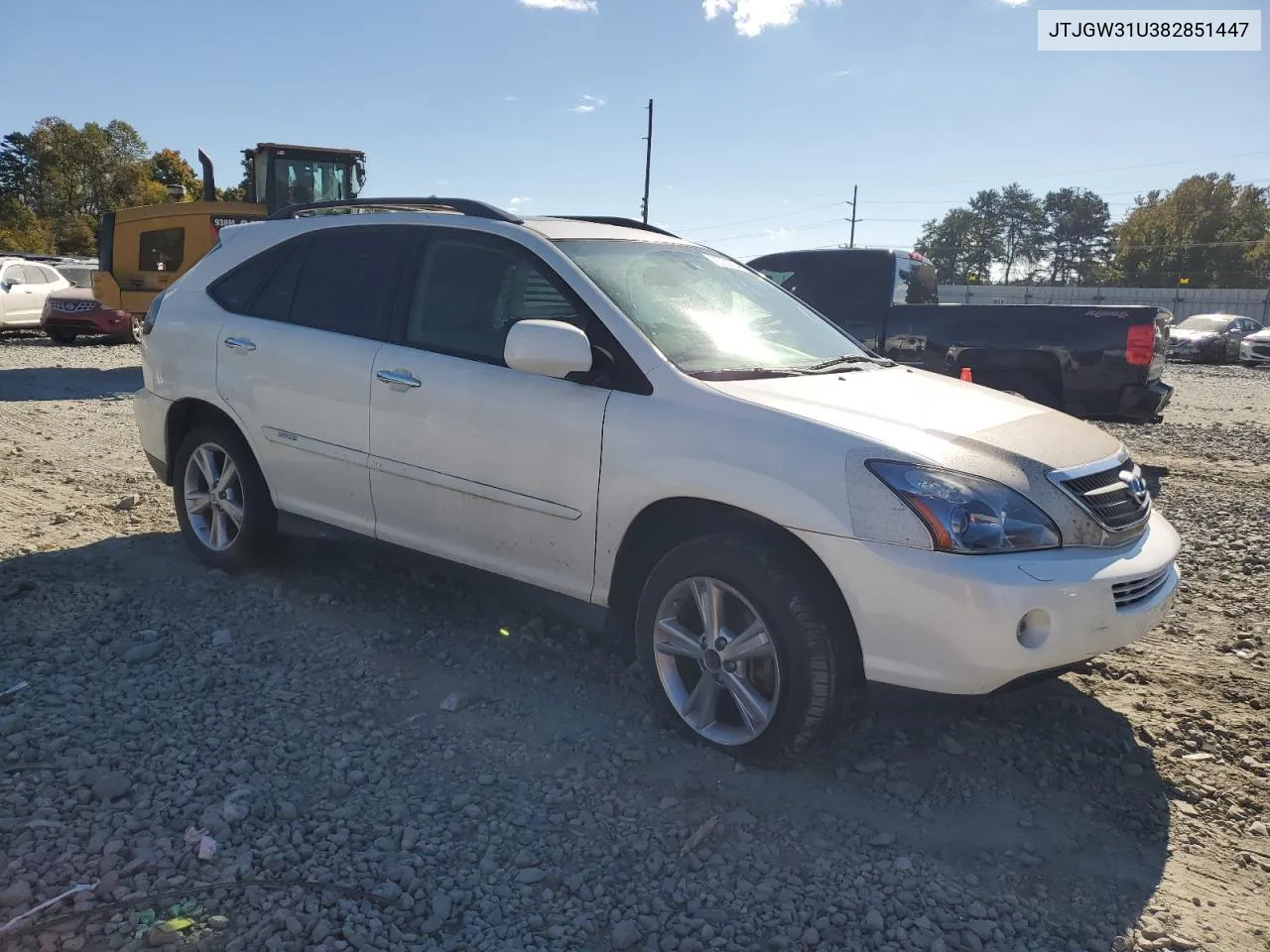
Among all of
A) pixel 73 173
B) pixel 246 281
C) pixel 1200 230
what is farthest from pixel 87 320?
pixel 1200 230

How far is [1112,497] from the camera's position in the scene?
328cm

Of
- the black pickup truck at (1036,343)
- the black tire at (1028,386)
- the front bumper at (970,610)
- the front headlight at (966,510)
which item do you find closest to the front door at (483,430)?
the front bumper at (970,610)

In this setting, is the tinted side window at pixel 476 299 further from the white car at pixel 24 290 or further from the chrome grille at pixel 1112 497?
the white car at pixel 24 290

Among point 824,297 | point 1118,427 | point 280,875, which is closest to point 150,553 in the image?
point 280,875

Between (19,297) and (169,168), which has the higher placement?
(169,168)

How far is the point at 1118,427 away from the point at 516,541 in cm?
995

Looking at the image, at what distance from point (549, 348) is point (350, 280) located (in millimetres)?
1542

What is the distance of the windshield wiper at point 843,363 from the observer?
395 cm

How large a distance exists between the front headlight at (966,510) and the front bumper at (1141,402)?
5314 millimetres

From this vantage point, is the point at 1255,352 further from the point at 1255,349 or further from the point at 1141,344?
the point at 1141,344

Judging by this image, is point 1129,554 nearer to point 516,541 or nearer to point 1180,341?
point 516,541

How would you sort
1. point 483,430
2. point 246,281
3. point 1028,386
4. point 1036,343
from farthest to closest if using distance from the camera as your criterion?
1. point 1028,386
2. point 1036,343
3. point 246,281
4. point 483,430

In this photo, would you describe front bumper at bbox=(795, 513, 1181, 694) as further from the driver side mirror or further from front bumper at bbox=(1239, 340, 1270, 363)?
front bumper at bbox=(1239, 340, 1270, 363)

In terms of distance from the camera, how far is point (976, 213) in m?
115
